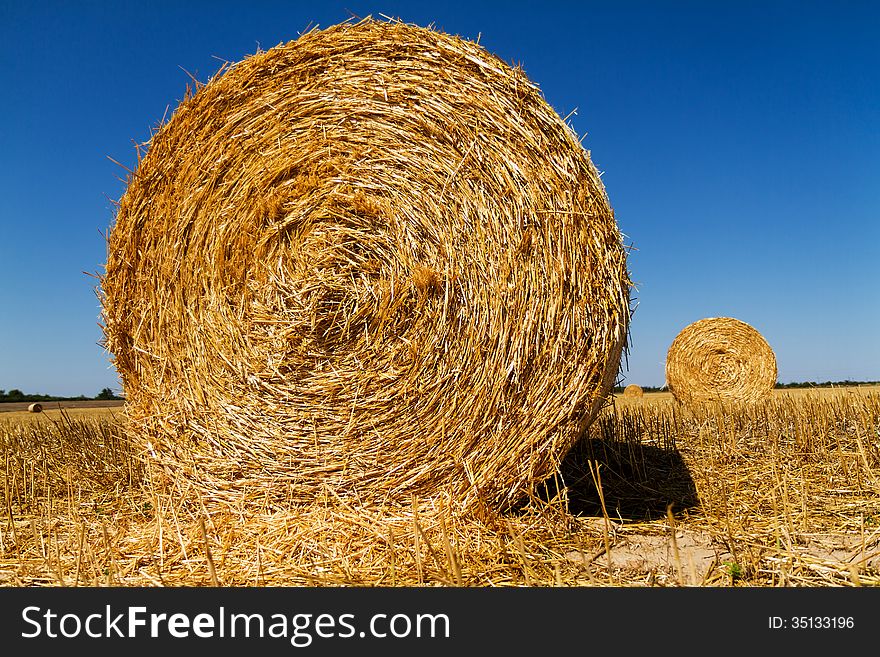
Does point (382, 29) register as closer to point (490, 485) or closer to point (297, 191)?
point (297, 191)

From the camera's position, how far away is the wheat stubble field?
2.74m

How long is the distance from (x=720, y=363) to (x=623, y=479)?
6.72m

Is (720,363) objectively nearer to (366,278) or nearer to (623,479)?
(623,479)

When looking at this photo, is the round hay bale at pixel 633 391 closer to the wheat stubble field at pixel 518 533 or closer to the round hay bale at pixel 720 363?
the round hay bale at pixel 720 363

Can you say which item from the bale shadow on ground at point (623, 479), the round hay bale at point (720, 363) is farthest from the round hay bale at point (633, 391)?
the bale shadow on ground at point (623, 479)

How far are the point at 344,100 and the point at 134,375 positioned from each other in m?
2.00

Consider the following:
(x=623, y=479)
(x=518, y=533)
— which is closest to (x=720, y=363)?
(x=623, y=479)

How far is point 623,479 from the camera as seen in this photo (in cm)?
439

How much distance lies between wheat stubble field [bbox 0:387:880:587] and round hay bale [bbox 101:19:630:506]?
18 centimetres

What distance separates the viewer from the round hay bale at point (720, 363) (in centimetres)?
1008

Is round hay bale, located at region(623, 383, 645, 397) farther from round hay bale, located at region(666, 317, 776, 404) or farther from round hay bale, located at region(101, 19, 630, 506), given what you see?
round hay bale, located at region(101, 19, 630, 506)

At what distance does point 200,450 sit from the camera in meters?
3.86
